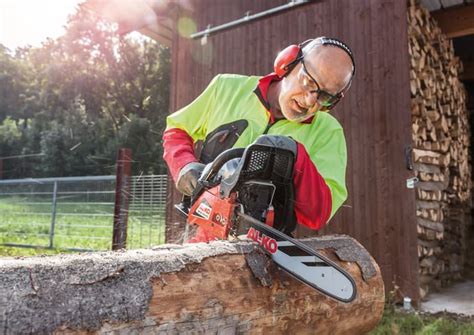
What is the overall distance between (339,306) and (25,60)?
1090 inches

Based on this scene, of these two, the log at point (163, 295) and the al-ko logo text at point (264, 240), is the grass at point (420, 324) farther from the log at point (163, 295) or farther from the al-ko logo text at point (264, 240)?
the al-ko logo text at point (264, 240)

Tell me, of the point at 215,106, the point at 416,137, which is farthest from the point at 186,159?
the point at 416,137

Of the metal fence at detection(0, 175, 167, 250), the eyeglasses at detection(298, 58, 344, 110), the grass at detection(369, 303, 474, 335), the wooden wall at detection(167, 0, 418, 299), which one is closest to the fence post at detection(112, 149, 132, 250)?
the metal fence at detection(0, 175, 167, 250)

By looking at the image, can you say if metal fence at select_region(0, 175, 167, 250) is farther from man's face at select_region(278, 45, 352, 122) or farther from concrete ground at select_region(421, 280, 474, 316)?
man's face at select_region(278, 45, 352, 122)

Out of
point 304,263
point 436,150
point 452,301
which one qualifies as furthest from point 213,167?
point 436,150

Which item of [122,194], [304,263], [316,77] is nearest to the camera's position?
[304,263]

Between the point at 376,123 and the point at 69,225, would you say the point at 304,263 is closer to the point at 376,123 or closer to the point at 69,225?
the point at 376,123

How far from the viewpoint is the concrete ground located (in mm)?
3541

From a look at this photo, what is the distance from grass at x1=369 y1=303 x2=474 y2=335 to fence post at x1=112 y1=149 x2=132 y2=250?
2.61 metres

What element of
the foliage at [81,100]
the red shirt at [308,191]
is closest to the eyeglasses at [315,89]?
the red shirt at [308,191]

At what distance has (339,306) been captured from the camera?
1.49 meters

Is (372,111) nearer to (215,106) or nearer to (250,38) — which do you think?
(250,38)

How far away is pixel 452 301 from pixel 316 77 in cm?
326

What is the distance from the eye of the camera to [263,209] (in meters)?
1.31
